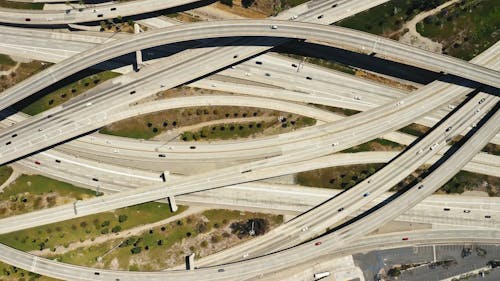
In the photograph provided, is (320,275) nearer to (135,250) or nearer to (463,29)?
(135,250)

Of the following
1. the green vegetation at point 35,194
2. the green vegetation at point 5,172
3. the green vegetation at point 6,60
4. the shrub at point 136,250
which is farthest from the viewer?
the green vegetation at point 6,60

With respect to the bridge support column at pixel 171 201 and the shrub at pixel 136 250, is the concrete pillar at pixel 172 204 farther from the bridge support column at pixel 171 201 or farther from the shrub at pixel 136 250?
the shrub at pixel 136 250

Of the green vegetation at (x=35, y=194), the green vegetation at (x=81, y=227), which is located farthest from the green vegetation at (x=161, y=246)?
the green vegetation at (x=35, y=194)

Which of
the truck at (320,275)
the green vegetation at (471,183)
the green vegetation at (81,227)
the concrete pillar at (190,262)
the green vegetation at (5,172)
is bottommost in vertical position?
the truck at (320,275)

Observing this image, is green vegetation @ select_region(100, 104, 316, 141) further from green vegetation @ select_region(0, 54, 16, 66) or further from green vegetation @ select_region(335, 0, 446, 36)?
green vegetation @ select_region(335, 0, 446, 36)

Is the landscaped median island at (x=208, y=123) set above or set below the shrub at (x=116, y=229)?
above

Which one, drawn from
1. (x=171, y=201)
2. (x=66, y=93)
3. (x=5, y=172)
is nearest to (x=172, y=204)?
(x=171, y=201)

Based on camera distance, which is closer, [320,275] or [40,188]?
[320,275]
